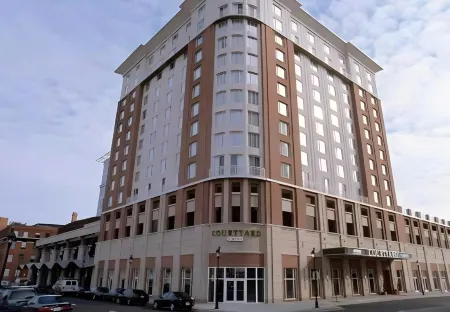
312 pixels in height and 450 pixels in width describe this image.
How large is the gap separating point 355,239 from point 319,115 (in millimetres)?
17925

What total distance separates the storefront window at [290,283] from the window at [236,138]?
14.7 metres

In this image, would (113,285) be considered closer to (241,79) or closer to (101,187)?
(241,79)

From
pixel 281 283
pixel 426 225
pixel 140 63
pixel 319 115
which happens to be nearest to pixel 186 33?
pixel 140 63

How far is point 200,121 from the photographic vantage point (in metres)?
41.6

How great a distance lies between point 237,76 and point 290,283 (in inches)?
972

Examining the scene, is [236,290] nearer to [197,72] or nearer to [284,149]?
[284,149]

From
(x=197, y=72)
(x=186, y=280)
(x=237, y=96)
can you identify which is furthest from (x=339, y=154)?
(x=186, y=280)

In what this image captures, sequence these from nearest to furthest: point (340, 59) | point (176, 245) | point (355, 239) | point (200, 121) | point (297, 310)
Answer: point (297, 310), point (176, 245), point (200, 121), point (355, 239), point (340, 59)

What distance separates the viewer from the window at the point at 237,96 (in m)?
40.1

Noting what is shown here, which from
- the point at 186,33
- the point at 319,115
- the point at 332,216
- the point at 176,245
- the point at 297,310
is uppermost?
the point at 186,33

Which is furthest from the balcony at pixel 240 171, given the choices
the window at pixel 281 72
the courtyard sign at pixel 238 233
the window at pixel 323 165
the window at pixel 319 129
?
the window at pixel 281 72

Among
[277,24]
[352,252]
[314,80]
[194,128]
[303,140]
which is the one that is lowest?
[352,252]

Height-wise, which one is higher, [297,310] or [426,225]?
[426,225]

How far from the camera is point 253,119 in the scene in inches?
1560
